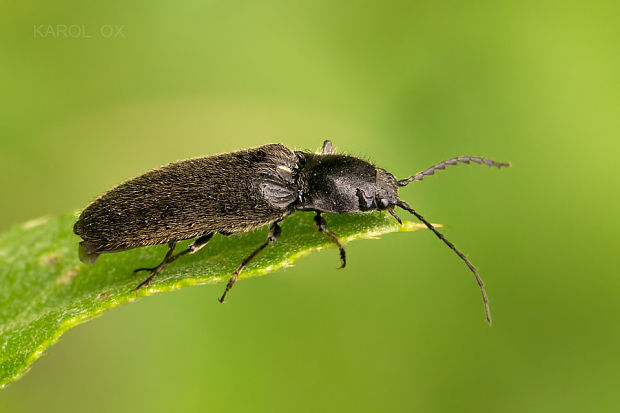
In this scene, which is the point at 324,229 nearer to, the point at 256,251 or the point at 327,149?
the point at 256,251

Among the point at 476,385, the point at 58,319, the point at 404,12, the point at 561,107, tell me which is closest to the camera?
the point at 58,319

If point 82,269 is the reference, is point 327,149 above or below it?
above

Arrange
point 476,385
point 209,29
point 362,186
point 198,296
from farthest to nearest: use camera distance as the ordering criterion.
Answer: point 209,29 < point 198,296 < point 476,385 < point 362,186

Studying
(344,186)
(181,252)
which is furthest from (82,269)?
(344,186)

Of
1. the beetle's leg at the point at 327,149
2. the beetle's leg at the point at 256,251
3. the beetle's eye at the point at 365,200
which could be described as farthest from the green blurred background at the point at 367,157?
the beetle's eye at the point at 365,200

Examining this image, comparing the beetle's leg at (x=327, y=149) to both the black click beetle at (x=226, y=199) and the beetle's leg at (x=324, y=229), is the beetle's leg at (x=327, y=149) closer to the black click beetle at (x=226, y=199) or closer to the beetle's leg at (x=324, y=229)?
the black click beetle at (x=226, y=199)

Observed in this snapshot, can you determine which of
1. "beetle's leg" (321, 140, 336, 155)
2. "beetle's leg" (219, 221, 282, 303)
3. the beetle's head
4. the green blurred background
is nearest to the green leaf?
"beetle's leg" (219, 221, 282, 303)

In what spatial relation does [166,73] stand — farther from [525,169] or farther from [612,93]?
[612,93]

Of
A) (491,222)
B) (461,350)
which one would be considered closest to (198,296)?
(461,350)
